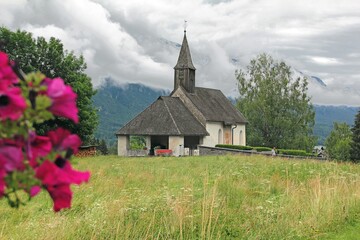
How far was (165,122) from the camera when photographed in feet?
150

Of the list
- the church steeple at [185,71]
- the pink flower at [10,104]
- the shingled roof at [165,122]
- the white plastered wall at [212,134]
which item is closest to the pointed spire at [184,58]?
the church steeple at [185,71]

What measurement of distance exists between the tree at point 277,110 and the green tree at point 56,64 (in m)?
31.1

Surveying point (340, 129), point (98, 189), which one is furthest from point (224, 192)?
point (340, 129)

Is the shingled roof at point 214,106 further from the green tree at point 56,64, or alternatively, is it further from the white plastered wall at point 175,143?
the green tree at point 56,64

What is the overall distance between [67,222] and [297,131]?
62314 millimetres

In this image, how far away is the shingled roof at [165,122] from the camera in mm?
44906

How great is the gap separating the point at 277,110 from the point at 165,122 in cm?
2687

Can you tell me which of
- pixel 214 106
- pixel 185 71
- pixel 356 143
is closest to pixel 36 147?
pixel 185 71

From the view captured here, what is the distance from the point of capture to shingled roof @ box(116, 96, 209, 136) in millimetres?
44906

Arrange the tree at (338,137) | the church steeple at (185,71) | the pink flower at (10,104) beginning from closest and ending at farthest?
the pink flower at (10,104) < the church steeple at (185,71) < the tree at (338,137)

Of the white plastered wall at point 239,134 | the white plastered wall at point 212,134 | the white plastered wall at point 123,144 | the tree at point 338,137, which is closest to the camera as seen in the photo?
the white plastered wall at point 123,144

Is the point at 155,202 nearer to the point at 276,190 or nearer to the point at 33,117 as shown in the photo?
the point at 276,190

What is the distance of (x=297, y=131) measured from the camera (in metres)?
66.5

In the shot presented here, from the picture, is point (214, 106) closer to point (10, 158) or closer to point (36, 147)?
point (36, 147)
